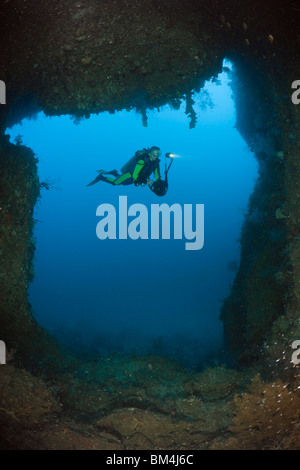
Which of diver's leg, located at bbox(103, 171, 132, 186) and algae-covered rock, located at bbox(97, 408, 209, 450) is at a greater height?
diver's leg, located at bbox(103, 171, 132, 186)

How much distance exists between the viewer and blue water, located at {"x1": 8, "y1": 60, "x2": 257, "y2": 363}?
91.1ft

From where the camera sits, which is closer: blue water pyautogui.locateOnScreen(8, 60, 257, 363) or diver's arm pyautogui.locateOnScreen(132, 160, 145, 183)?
diver's arm pyautogui.locateOnScreen(132, 160, 145, 183)

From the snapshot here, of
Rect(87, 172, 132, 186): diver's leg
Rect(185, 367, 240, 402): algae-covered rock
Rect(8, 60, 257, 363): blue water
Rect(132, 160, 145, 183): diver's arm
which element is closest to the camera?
Rect(185, 367, 240, 402): algae-covered rock

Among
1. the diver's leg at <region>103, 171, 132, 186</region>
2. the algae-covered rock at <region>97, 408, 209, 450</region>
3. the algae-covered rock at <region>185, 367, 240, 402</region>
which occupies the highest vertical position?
the diver's leg at <region>103, 171, 132, 186</region>

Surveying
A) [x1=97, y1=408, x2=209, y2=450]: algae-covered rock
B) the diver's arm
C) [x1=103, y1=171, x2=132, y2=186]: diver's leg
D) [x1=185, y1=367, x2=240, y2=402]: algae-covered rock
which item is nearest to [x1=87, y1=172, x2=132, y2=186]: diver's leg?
[x1=103, y1=171, x2=132, y2=186]: diver's leg

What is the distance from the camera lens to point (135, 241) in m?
67.4

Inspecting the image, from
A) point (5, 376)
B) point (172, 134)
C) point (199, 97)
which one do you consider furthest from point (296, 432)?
point (172, 134)

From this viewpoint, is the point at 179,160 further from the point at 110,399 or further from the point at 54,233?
the point at 110,399

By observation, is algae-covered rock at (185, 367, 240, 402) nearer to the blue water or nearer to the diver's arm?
the diver's arm

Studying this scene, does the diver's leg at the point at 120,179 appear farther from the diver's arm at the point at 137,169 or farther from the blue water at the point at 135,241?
the blue water at the point at 135,241

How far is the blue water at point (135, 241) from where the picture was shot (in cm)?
2777

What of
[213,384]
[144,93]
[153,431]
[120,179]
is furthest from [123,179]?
[153,431]

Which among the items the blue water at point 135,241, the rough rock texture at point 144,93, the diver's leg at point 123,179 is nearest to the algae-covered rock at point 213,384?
the rough rock texture at point 144,93

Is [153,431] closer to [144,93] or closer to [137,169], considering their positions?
[144,93]
